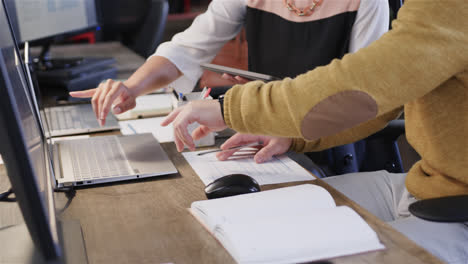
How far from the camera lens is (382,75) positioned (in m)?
0.92

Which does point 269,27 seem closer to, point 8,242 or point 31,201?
point 8,242

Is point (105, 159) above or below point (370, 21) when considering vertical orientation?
below

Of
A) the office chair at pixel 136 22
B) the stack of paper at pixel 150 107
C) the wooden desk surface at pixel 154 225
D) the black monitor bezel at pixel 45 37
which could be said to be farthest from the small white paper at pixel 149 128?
the office chair at pixel 136 22

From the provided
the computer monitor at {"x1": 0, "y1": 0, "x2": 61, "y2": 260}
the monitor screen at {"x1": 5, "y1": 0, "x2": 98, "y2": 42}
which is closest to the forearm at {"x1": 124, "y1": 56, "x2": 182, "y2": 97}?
the monitor screen at {"x1": 5, "y1": 0, "x2": 98, "y2": 42}

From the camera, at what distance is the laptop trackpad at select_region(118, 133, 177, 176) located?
3.98 ft

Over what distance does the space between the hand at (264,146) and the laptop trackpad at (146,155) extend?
144mm

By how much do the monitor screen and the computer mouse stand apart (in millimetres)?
1150

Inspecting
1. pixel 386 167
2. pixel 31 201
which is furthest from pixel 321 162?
pixel 31 201

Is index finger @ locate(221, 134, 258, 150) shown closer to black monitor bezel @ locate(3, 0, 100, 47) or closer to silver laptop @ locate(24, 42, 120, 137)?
silver laptop @ locate(24, 42, 120, 137)

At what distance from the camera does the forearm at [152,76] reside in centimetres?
163

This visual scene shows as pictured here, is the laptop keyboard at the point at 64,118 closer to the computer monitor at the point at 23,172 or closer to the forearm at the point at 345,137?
the forearm at the point at 345,137

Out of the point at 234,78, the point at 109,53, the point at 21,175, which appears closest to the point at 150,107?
the point at 234,78

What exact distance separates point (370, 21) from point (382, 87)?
0.78m

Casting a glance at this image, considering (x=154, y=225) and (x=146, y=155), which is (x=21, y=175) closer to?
(x=154, y=225)
